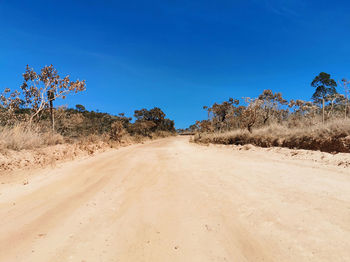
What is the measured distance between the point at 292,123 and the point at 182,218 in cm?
925

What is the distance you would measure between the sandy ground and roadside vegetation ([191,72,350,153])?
96.5 inches

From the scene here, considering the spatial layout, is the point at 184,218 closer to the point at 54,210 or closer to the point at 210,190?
the point at 210,190

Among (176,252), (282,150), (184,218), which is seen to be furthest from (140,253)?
(282,150)

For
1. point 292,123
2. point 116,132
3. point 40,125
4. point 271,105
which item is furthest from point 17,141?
point 271,105

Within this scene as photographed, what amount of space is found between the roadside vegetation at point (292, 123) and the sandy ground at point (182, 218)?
2.45 m

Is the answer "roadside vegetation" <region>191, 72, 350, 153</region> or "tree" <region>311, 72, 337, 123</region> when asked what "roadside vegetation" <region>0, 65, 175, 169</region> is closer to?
"roadside vegetation" <region>191, 72, 350, 153</region>

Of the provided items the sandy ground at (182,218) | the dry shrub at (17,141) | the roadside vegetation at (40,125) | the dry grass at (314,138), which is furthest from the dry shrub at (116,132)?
the sandy ground at (182,218)

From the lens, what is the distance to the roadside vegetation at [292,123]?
209 inches

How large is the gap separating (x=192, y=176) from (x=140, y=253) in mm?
2120

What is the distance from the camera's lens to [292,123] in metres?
9.15

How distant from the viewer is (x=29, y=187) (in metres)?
3.21

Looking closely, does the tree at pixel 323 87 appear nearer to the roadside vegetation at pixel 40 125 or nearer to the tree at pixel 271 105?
the tree at pixel 271 105

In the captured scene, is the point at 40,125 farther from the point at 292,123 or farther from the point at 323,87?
the point at 323,87

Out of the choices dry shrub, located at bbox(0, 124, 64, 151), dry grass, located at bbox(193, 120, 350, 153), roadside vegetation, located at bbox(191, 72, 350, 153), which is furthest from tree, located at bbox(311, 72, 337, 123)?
dry shrub, located at bbox(0, 124, 64, 151)
